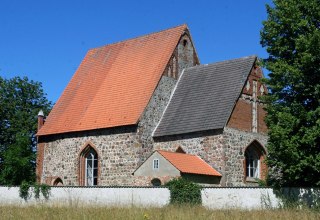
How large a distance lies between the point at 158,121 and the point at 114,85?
4.06 metres

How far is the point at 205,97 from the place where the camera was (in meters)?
29.4

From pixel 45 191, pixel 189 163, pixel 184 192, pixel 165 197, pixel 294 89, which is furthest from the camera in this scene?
pixel 45 191

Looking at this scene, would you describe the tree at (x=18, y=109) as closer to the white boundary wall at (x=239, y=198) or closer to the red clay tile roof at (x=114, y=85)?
the red clay tile roof at (x=114, y=85)

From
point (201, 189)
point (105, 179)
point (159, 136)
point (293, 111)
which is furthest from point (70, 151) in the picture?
point (293, 111)

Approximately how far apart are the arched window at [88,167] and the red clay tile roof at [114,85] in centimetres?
148

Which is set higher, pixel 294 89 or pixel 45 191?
pixel 294 89

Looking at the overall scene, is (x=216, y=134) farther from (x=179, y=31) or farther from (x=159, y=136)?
(x=179, y=31)

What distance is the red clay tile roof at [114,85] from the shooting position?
30234 mm

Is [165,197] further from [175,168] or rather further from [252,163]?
[252,163]

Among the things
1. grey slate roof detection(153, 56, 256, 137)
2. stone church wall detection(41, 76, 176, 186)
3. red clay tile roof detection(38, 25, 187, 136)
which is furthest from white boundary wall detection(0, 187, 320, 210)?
grey slate roof detection(153, 56, 256, 137)

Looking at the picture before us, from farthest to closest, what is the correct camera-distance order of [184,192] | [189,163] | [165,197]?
[189,163] → [165,197] → [184,192]

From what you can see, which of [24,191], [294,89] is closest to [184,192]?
[294,89]

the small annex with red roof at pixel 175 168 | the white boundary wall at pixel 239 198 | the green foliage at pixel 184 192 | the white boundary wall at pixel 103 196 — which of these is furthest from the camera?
the small annex with red roof at pixel 175 168

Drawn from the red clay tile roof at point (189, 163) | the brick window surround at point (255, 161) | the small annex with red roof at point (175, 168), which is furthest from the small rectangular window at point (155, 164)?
the brick window surround at point (255, 161)
